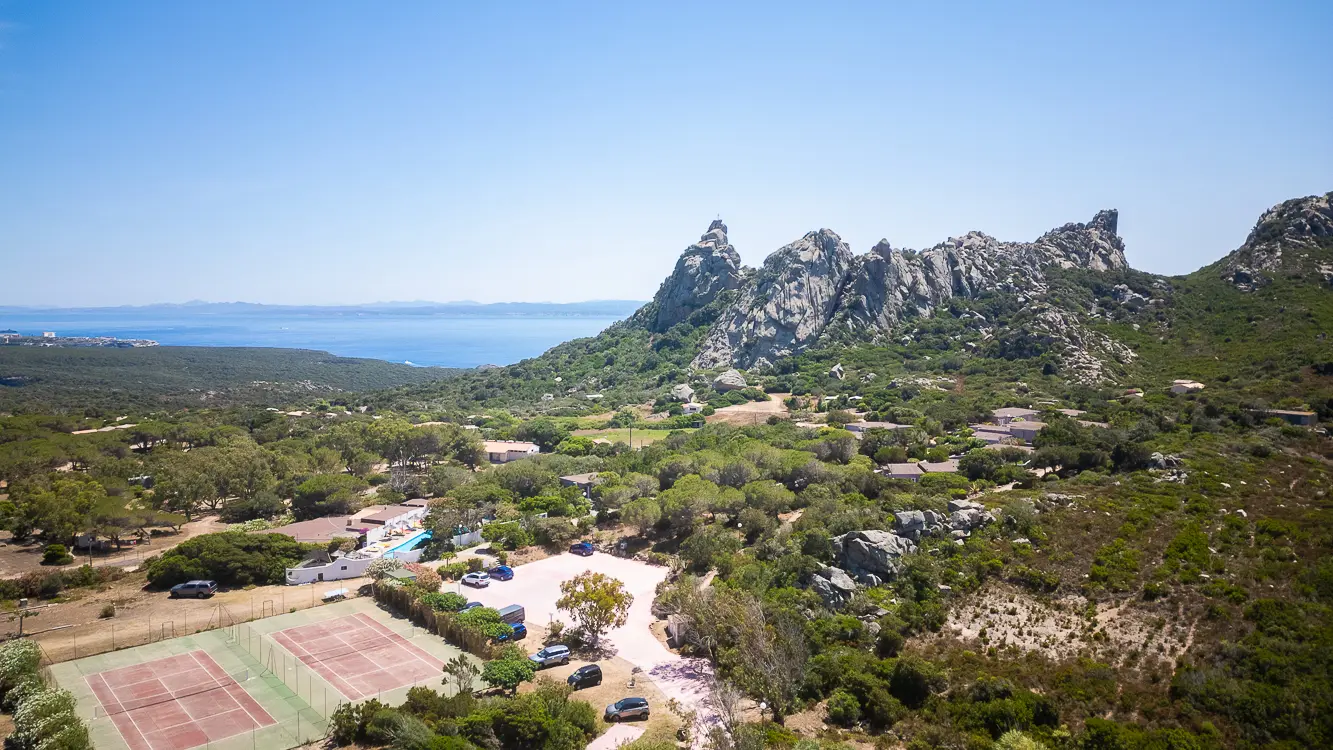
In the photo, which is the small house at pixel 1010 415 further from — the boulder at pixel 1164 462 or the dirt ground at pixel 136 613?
the dirt ground at pixel 136 613

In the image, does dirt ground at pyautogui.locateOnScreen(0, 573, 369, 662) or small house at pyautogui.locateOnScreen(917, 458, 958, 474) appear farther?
small house at pyautogui.locateOnScreen(917, 458, 958, 474)

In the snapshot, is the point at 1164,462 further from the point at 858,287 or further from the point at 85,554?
the point at 858,287

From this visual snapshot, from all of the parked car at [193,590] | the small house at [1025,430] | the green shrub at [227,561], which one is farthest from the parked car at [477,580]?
the small house at [1025,430]

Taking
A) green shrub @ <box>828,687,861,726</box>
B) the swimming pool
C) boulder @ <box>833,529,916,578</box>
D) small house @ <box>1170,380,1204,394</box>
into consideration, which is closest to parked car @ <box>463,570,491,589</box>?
the swimming pool

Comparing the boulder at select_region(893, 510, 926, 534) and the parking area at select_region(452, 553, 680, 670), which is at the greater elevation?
the boulder at select_region(893, 510, 926, 534)

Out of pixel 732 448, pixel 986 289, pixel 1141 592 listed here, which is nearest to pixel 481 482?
pixel 732 448

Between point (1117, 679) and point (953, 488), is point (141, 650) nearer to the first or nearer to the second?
point (1117, 679)

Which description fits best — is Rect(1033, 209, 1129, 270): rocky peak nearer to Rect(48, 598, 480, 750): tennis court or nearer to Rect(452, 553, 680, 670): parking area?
Rect(452, 553, 680, 670): parking area
